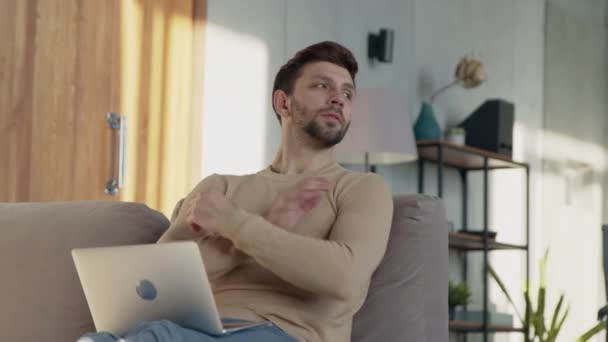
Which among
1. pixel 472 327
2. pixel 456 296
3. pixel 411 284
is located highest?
pixel 411 284

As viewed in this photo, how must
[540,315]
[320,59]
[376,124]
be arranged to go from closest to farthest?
[320,59]
[376,124]
[540,315]

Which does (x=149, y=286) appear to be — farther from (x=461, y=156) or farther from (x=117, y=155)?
(x=461, y=156)

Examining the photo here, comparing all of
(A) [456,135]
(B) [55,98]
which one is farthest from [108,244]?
(A) [456,135]

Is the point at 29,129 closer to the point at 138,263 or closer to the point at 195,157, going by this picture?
the point at 195,157

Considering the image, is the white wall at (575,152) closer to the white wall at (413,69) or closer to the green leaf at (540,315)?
the white wall at (413,69)

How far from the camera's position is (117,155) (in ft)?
13.7

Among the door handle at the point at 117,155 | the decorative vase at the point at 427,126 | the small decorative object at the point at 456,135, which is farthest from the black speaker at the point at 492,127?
the door handle at the point at 117,155

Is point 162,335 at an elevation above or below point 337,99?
below

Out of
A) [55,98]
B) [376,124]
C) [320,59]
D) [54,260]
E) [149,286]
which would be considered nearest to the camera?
Result: [149,286]

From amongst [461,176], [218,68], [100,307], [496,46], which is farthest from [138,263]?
[496,46]

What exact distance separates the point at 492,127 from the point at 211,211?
13.1ft

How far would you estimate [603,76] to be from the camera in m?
7.87

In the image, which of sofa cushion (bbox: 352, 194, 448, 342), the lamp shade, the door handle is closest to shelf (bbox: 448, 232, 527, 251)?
the lamp shade

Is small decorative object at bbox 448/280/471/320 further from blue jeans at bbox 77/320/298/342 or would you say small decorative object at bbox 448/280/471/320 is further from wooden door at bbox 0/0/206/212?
blue jeans at bbox 77/320/298/342
